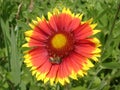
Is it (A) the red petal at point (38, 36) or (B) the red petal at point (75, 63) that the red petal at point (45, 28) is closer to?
(A) the red petal at point (38, 36)

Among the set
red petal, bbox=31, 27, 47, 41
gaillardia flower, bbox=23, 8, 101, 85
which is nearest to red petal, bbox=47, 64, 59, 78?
gaillardia flower, bbox=23, 8, 101, 85

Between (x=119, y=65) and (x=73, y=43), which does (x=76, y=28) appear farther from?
(x=119, y=65)

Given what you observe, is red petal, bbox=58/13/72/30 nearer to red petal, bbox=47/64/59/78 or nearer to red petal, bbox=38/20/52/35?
red petal, bbox=38/20/52/35

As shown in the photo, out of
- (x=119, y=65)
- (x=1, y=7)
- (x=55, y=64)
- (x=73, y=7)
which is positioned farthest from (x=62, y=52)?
(x=1, y=7)

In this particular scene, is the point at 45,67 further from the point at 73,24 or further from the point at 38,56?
the point at 73,24

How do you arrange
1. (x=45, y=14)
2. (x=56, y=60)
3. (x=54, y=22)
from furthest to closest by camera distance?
(x=45, y=14) < (x=54, y=22) < (x=56, y=60)

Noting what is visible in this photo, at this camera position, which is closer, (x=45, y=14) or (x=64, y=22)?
(x=64, y=22)

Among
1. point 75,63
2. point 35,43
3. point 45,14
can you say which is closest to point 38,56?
point 35,43
